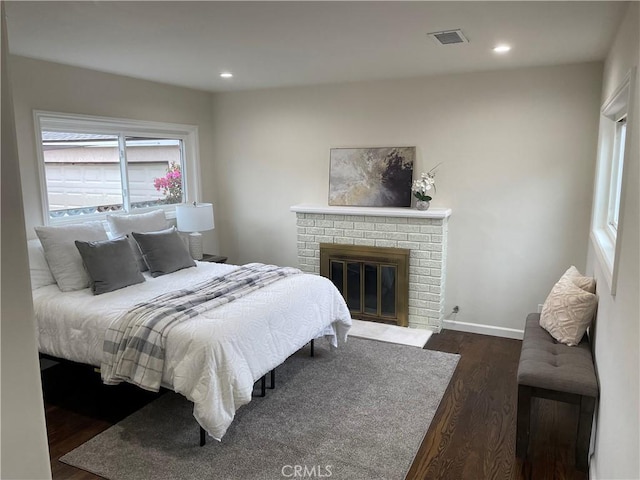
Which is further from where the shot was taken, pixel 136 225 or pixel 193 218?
pixel 193 218

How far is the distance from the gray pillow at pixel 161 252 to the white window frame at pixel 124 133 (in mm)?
695

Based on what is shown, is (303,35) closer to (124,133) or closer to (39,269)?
(124,133)

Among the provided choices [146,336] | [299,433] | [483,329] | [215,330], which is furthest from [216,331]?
[483,329]

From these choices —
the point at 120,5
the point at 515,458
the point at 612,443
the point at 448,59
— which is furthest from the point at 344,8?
the point at 515,458

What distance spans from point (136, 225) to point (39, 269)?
0.90 metres

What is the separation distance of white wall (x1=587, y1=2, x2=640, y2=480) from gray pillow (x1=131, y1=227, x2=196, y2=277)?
3.14 metres

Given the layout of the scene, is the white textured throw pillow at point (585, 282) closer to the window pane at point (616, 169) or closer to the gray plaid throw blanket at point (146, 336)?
the window pane at point (616, 169)

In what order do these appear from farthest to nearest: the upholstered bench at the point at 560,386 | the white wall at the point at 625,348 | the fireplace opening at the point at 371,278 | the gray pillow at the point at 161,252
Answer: the fireplace opening at the point at 371,278
the gray pillow at the point at 161,252
the upholstered bench at the point at 560,386
the white wall at the point at 625,348

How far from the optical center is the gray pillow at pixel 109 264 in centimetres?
338

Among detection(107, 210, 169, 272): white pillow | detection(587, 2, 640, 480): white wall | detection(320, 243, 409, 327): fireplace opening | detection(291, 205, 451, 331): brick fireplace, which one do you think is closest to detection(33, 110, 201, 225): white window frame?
detection(107, 210, 169, 272): white pillow

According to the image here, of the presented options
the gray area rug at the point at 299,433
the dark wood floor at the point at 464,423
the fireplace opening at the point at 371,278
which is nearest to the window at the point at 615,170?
the dark wood floor at the point at 464,423

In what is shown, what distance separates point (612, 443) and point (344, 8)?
7.57 ft

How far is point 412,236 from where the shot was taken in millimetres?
4492

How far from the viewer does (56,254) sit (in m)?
3.44
